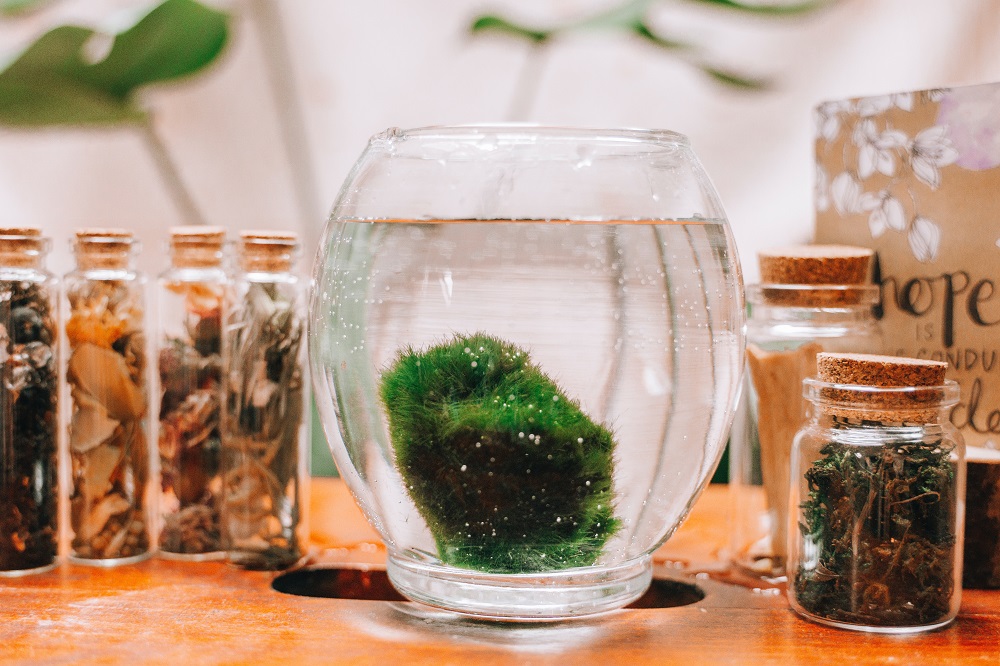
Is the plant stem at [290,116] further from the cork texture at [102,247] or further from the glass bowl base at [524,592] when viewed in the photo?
the glass bowl base at [524,592]

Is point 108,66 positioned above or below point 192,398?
above

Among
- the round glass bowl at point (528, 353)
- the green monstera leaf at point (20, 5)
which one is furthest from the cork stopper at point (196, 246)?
the green monstera leaf at point (20, 5)

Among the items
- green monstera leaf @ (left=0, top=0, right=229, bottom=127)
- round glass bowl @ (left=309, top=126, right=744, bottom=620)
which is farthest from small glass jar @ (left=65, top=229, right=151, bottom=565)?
green monstera leaf @ (left=0, top=0, right=229, bottom=127)

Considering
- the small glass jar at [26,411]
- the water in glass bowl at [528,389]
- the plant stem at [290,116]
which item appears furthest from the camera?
the plant stem at [290,116]

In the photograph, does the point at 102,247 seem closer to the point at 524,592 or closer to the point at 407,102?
the point at 524,592

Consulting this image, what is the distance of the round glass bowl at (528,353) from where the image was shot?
567 mm

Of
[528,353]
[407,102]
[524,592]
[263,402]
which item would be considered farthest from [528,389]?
[407,102]

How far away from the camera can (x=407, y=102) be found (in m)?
1.25

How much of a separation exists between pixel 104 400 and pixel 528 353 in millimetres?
379

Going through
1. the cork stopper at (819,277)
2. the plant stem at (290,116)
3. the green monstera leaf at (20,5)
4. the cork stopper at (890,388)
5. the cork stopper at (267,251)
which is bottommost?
the cork stopper at (890,388)

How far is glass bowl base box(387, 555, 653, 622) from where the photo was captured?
62 cm

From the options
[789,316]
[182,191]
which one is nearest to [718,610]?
[789,316]

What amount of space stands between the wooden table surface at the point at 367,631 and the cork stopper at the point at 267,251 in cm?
24

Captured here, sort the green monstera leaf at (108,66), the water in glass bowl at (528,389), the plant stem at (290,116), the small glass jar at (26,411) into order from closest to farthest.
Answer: the water in glass bowl at (528,389) → the small glass jar at (26,411) → the green monstera leaf at (108,66) → the plant stem at (290,116)
